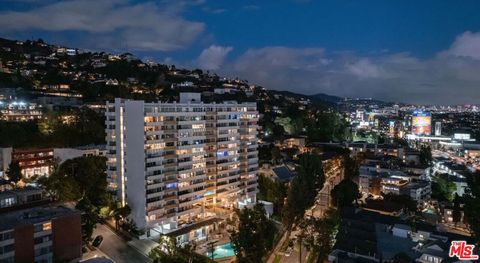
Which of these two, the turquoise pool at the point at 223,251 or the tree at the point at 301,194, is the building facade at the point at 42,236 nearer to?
the turquoise pool at the point at 223,251

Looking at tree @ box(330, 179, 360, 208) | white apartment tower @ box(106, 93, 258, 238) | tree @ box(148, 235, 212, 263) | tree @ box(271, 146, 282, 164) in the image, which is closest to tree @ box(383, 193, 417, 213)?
tree @ box(330, 179, 360, 208)

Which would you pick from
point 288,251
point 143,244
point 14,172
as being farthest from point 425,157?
point 14,172

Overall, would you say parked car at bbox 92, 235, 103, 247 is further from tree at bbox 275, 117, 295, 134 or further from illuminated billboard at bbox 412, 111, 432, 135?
illuminated billboard at bbox 412, 111, 432, 135

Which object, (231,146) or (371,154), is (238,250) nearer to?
(231,146)

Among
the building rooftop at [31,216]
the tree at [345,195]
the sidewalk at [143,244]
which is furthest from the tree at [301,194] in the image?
the building rooftop at [31,216]

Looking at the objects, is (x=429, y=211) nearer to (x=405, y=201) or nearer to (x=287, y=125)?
(x=405, y=201)
